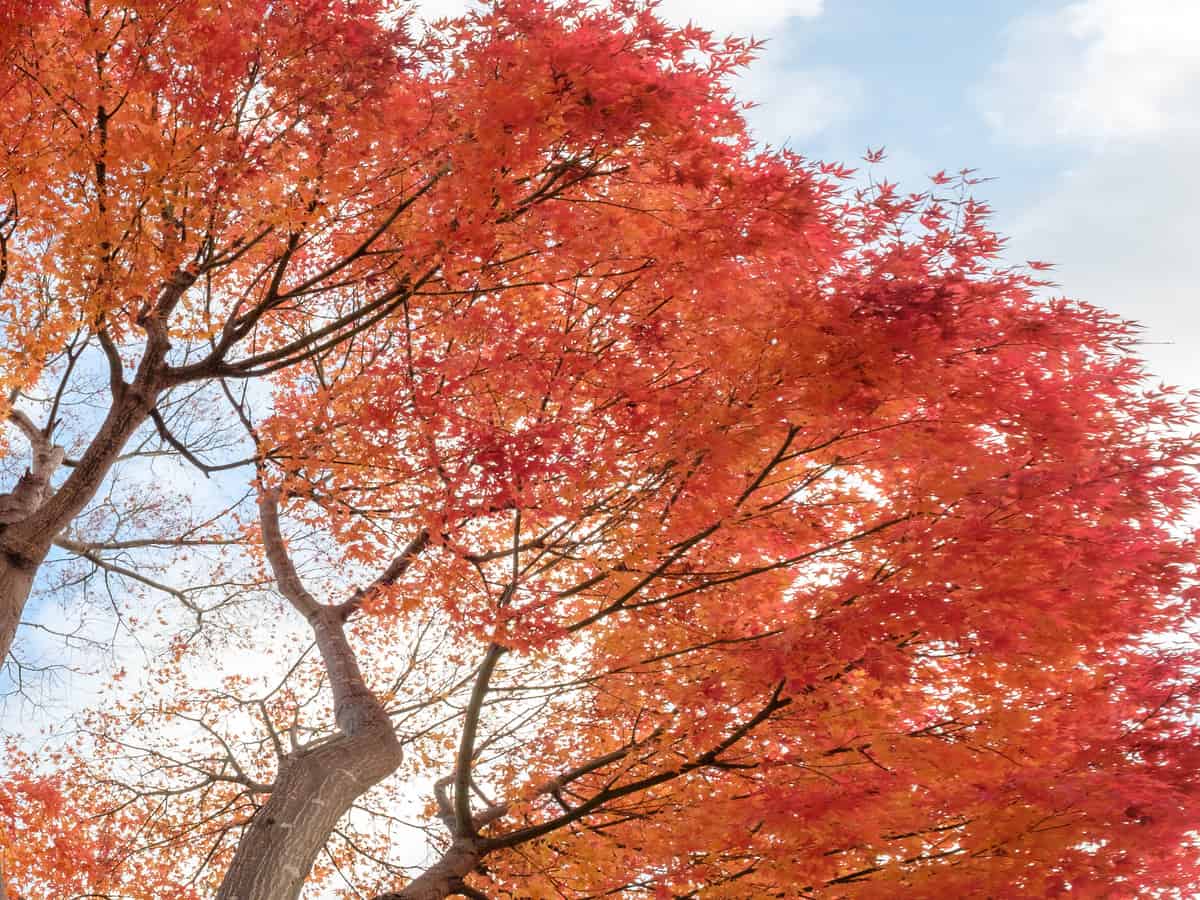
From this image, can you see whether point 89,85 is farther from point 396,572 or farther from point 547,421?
point 396,572

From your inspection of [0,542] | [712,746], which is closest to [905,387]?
[712,746]

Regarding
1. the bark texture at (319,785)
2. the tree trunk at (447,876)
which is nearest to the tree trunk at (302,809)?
the bark texture at (319,785)

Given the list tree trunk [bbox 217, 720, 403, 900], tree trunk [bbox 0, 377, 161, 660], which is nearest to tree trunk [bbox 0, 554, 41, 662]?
tree trunk [bbox 0, 377, 161, 660]

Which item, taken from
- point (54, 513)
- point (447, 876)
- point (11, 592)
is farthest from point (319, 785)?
point (54, 513)

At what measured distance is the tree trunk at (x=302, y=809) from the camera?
217 inches

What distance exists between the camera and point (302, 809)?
19.4ft

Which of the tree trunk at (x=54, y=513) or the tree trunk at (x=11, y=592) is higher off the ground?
the tree trunk at (x=54, y=513)

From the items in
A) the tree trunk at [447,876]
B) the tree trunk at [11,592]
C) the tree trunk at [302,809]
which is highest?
the tree trunk at [11,592]

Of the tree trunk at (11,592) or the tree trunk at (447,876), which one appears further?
the tree trunk at (447,876)

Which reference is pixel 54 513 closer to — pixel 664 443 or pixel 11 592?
pixel 11 592

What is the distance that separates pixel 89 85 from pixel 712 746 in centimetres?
554

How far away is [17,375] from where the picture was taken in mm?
6508

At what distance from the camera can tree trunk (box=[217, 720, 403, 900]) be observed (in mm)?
5508

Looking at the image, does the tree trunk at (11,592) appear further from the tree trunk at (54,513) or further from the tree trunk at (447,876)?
the tree trunk at (447,876)
